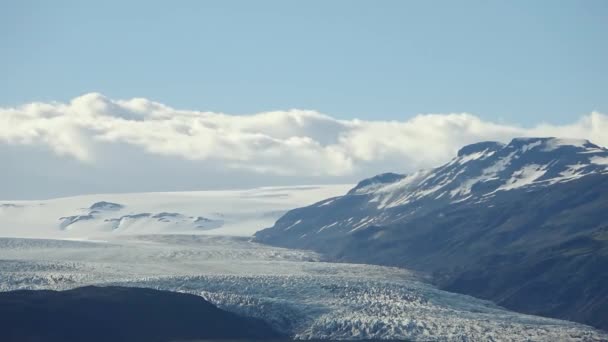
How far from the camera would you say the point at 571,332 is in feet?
416

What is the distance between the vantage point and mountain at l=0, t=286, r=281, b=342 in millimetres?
113000

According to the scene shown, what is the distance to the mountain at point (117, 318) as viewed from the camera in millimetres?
113000

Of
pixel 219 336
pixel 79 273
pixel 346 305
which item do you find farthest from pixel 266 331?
pixel 79 273

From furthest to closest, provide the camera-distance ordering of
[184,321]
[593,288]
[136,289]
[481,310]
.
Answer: [593,288] → [481,310] → [136,289] → [184,321]

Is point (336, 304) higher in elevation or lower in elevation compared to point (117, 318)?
higher

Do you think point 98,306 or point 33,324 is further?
point 98,306

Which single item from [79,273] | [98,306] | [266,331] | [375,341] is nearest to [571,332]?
[375,341]

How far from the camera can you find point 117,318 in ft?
392

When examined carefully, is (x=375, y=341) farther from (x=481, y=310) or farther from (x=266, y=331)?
(x=481, y=310)

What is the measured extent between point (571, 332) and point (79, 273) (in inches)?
2703

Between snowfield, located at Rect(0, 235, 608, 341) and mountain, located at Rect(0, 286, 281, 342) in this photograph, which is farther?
snowfield, located at Rect(0, 235, 608, 341)

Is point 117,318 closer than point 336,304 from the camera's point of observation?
Yes

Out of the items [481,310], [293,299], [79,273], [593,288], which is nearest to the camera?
[293,299]

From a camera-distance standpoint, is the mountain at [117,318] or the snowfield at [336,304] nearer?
the mountain at [117,318]
